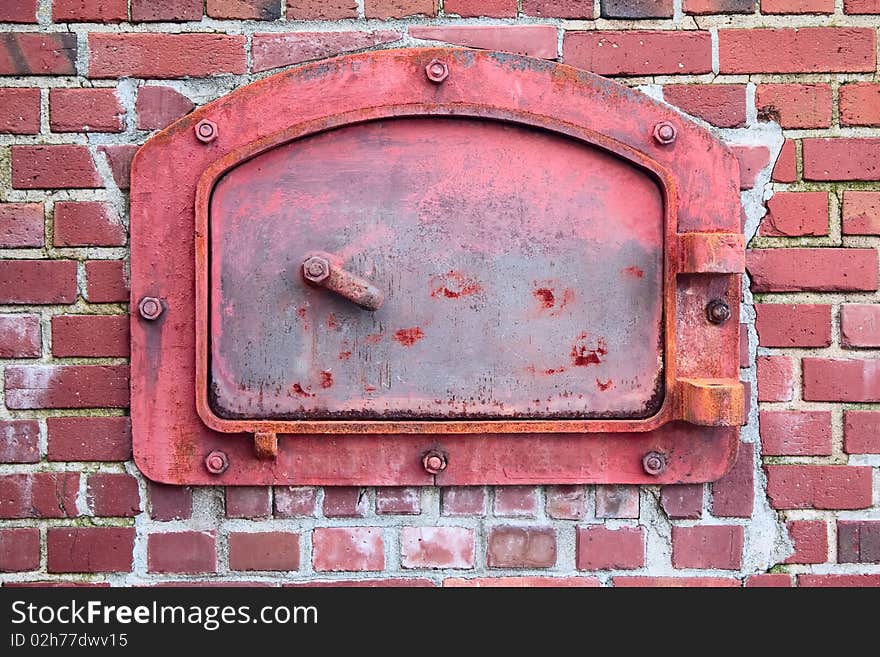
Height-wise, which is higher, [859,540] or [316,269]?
[316,269]

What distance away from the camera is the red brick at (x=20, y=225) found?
1.24 metres

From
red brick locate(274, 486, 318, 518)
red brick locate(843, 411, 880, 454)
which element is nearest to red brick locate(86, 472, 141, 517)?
red brick locate(274, 486, 318, 518)

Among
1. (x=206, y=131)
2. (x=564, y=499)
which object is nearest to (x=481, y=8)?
(x=206, y=131)

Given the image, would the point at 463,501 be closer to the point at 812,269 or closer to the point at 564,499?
the point at 564,499

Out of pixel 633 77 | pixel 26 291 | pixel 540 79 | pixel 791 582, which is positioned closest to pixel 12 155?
pixel 26 291

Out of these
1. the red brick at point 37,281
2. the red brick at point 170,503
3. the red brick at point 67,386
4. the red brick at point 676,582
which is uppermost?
the red brick at point 37,281

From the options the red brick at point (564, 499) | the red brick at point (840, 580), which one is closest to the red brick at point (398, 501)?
the red brick at point (564, 499)

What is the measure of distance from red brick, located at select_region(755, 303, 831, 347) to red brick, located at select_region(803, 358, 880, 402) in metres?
0.04

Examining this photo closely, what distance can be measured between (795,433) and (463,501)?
58cm

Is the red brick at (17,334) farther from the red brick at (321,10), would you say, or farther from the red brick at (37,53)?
the red brick at (321,10)

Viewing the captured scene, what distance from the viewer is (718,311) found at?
47.6 inches

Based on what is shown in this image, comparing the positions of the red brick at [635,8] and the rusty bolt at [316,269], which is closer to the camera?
the rusty bolt at [316,269]

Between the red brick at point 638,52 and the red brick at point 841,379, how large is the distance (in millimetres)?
541
